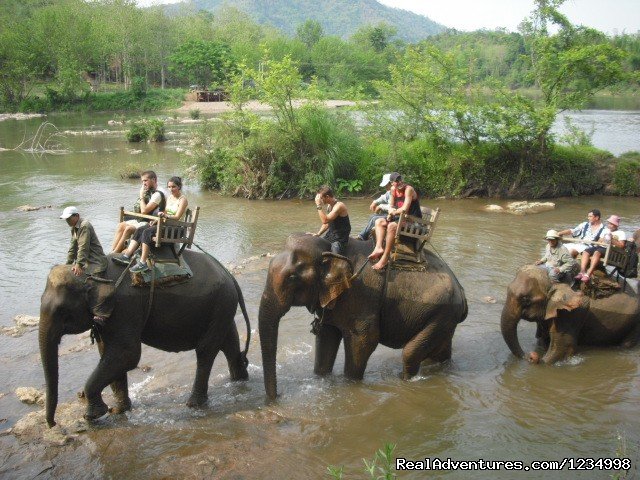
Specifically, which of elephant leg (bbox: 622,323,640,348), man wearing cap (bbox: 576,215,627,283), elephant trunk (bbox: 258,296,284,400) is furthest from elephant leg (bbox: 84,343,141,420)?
elephant leg (bbox: 622,323,640,348)

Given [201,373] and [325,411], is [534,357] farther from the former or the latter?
[201,373]

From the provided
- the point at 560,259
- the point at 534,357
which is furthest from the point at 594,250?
the point at 534,357

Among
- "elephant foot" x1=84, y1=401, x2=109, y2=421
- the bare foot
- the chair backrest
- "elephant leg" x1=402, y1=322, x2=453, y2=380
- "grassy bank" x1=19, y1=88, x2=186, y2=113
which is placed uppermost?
"grassy bank" x1=19, y1=88, x2=186, y2=113

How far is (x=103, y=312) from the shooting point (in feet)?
19.6

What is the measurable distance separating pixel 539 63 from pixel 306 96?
697 cm

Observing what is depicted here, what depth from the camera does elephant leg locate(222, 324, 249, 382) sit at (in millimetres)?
7137

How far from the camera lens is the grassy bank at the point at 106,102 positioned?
57969 mm

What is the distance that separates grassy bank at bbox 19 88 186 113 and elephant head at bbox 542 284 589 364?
58115mm

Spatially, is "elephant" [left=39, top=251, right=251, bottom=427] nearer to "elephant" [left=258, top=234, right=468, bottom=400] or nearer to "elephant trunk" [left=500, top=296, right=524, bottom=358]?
"elephant" [left=258, top=234, right=468, bottom=400]

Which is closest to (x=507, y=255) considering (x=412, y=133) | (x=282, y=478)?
(x=412, y=133)

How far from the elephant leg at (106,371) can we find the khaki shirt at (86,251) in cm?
81

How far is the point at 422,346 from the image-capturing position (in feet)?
23.8

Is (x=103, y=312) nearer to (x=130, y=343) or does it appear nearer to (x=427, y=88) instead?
(x=130, y=343)

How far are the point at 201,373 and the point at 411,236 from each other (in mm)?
2781
